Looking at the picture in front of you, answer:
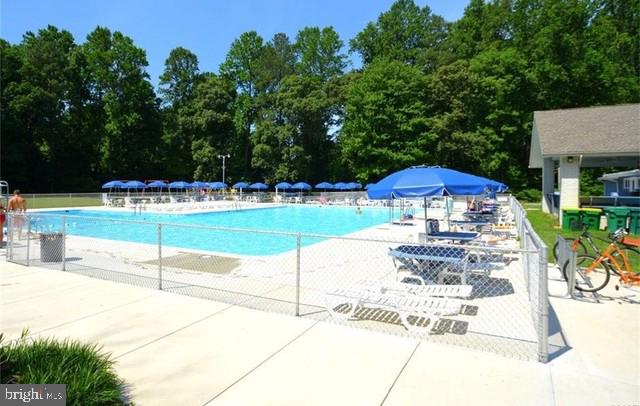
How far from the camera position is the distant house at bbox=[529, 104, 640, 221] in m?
17.0

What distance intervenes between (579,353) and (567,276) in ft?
9.15

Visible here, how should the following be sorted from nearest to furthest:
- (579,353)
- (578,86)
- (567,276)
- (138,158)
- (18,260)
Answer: (579,353) < (567,276) < (18,260) < (578,86) < (138,158)

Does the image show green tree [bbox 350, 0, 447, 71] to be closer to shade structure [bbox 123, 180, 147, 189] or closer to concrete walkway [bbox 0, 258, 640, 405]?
shade structure [bbox 123, 180, 147, 189]

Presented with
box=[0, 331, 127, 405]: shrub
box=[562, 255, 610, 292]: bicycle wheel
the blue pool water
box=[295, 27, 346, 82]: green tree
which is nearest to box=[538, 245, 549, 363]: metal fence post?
box=[562, 255, 610, 292]: bicycle wheel

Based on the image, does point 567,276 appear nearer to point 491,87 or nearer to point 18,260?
point 18,260

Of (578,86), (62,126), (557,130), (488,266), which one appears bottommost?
(488,266)

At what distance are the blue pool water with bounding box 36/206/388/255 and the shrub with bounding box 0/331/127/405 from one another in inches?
145

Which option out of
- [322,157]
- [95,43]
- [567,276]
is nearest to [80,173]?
[95,43]

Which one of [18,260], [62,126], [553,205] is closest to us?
[18,260]

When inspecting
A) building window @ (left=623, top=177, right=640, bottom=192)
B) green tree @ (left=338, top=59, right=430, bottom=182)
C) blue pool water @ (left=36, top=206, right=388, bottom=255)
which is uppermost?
green tree @ (left=338, top=59, right=430, bottom=182)

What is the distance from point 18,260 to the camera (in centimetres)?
1020

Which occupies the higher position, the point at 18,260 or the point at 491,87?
the point at 491,87

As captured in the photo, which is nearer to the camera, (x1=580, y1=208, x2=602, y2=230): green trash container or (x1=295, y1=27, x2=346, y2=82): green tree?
(x1=580, y1=208, x2=602, y2=230): green trash container

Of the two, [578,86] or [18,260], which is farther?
[578,86]
